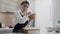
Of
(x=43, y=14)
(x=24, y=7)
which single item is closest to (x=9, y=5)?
(x=24, y=7)

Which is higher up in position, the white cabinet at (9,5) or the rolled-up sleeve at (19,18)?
the white cabinet at (9,5)

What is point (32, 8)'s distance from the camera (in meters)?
0.82

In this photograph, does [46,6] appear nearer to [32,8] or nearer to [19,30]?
[32,8]

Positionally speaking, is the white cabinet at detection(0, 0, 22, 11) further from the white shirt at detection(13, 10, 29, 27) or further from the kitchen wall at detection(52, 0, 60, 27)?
the kitchen wall at detection(52, 0, 60, 27)

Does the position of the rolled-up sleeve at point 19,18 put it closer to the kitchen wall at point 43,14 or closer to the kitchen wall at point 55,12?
the kitchen wall at point 43,14

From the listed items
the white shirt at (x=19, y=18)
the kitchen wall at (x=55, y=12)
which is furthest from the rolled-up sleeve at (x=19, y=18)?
the kitchen wall at (x=55, y=12)

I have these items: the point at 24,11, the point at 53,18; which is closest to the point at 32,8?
the point at 24,11

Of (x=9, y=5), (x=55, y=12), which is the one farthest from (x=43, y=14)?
(x=9, y=5)

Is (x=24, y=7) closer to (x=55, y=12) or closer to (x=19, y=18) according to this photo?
(x=19, y=18)

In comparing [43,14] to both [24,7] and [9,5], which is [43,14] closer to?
[24,7]

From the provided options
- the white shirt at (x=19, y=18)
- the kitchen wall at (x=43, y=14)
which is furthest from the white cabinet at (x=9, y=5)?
the kitchen wall at (x=43, y=14)

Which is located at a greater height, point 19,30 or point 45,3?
point 45,3

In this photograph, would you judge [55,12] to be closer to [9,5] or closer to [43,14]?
[43,14]

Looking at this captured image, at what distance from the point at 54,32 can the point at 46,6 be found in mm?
207
